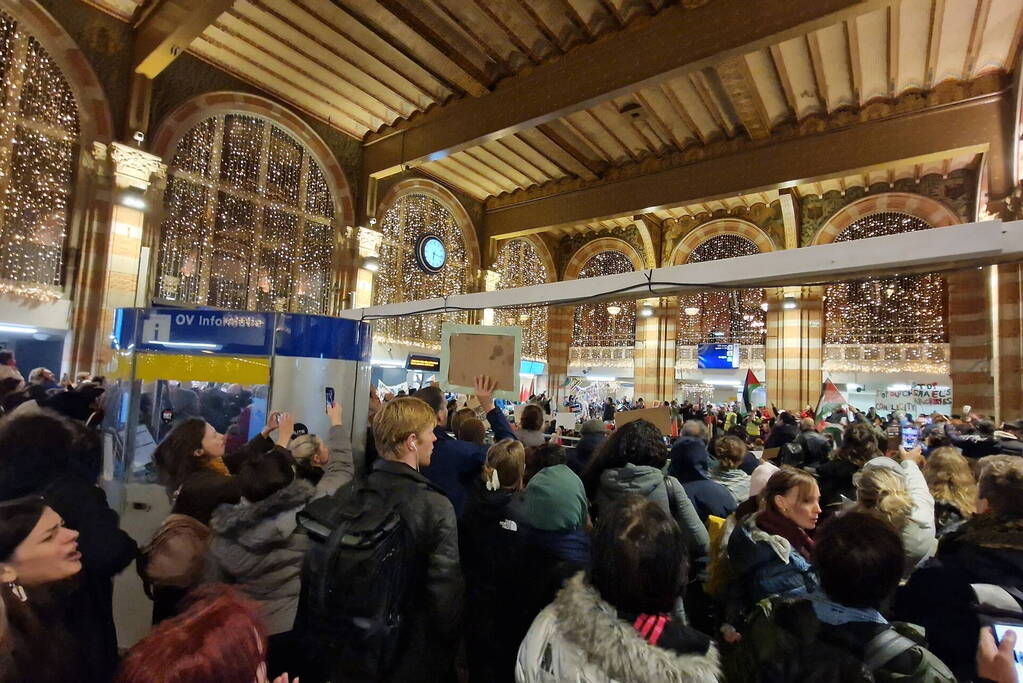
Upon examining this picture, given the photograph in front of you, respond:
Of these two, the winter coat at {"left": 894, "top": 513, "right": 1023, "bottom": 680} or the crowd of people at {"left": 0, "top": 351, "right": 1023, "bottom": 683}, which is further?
the winter coat at {"left": 894, "top": 513, "right": 1023, "bottom": 680}

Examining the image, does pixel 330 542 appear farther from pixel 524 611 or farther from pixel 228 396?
pixel 228 396

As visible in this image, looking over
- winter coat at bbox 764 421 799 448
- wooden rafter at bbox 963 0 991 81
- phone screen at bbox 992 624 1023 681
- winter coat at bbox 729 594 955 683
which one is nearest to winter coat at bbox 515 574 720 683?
winter coat at bbox 729 594 955 683

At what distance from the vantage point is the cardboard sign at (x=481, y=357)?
360 centimetres

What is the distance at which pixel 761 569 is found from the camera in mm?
1935

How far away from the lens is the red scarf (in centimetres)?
212

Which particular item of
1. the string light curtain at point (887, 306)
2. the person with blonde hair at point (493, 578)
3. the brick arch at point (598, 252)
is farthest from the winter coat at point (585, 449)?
the brick arch at point (598, 252)

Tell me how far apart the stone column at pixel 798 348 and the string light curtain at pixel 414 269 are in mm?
8139

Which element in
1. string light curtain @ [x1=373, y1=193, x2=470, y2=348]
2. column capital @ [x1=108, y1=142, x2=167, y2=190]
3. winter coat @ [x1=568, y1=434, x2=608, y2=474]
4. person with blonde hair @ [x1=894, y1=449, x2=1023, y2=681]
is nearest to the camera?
person with blonde hair @ [x1=894, y1=449, x2=1023, y2=681]

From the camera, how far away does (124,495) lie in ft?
11.7

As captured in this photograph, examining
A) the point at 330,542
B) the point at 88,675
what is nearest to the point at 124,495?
the point at 88,675

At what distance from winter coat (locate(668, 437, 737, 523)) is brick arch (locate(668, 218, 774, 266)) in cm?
1199

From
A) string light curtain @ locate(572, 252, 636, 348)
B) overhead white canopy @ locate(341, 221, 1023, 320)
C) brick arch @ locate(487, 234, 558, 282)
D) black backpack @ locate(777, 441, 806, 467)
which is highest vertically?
brick arch @ locate(487, 234, 558, 282)

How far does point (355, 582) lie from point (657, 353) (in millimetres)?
15734

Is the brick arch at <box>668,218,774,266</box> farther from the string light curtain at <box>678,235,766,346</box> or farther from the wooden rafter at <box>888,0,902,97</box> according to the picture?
the wooden rafter at <box>888,0,902,97</box>
